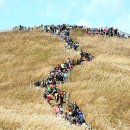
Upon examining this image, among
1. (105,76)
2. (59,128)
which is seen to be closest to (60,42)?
(105,76)

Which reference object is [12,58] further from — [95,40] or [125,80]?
[125,80]

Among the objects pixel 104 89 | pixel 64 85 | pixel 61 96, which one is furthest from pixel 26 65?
pixel 61 96

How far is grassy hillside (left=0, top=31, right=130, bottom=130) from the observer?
82.5ft

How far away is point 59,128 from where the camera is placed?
19.0 m

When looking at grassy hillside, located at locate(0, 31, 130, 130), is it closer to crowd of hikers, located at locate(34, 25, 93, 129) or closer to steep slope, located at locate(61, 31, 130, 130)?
steep slope, located at locate(61, 31, 130, 130)

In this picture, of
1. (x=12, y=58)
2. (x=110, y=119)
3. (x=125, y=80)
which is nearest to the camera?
(x=110, y=119)

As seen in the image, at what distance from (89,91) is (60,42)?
29.9 m

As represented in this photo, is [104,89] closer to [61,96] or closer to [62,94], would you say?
[62,94]

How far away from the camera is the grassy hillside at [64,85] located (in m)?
25.2

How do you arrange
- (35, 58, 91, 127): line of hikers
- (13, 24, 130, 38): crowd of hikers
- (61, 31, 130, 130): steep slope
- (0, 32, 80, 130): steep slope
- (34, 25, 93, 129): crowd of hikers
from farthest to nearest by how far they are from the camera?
(13, 24, 130, 38): crowd of hikers
(0, 32, 80, 130): steep slope
(61, 31, 130, 130): steep slope
(34, 25, 93, 129): crowd of hikers
(35, 58, 91, 127): line of hikers

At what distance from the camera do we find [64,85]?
150 feet

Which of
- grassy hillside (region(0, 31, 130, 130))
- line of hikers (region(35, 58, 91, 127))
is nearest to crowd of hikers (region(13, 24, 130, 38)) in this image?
grassy hillside (region(0, 31, 130, 130))

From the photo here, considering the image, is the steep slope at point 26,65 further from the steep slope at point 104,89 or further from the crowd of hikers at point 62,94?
the steep slope at point 104,89

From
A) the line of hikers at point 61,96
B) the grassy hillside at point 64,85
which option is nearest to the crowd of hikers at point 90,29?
the grassy hillside at point 64,85
